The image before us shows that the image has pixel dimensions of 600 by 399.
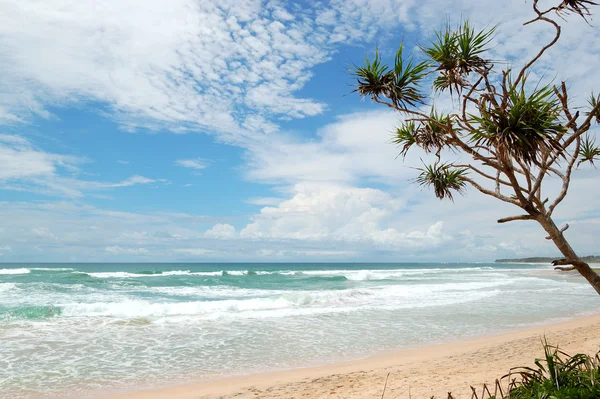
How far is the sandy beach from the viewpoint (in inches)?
239

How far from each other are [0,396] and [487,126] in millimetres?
7434

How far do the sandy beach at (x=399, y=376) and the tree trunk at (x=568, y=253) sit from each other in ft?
10.1

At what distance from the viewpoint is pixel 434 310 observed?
48.1 ft

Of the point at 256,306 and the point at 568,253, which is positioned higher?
the point at 568,253

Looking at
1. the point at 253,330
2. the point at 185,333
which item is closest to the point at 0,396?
the point at 185,333

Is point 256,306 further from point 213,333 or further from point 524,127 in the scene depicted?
point 524,127

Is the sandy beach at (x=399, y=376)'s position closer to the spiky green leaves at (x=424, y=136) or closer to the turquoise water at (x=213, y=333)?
the turquoise water at (x=213, y=333)

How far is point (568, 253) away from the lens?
319 cm

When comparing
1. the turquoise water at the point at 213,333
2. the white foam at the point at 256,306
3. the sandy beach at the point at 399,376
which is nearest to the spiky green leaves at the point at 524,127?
the sandy beach at the point at 399,376

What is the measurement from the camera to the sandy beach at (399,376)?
20.0ft

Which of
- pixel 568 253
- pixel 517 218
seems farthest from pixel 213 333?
pixel 568 253

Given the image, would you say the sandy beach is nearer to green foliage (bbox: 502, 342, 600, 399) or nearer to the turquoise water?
the turquoise water

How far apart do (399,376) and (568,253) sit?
436cm

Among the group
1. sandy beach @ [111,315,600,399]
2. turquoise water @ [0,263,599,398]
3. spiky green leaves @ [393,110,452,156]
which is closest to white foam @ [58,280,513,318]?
turquoise water @ [0,263,599,398]
